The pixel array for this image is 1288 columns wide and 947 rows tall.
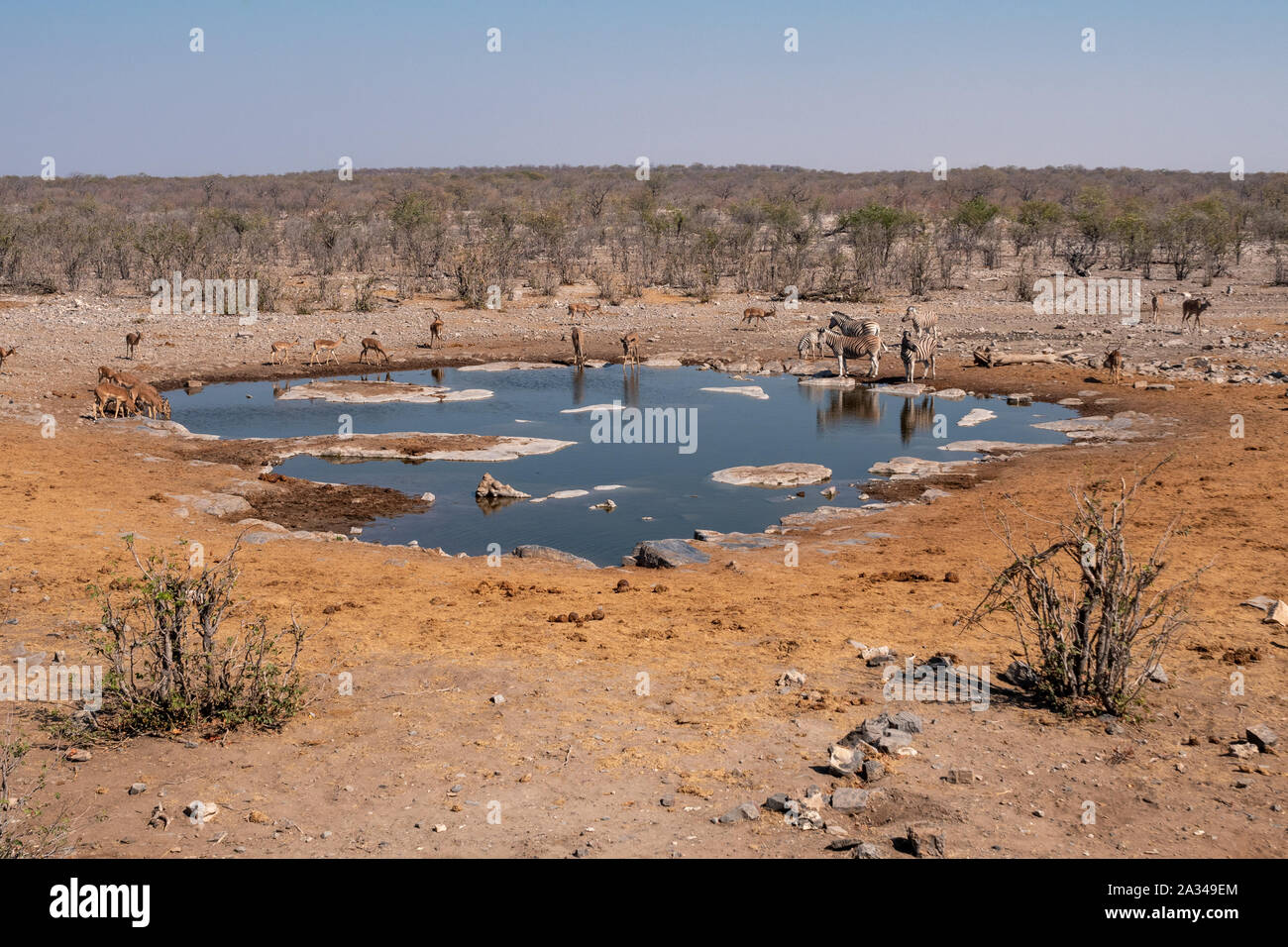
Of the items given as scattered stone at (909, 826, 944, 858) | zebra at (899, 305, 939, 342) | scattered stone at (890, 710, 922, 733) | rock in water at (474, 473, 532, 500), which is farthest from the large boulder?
scattered stone at (909, 826, 944, 858)

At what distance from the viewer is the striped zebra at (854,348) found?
2650cm

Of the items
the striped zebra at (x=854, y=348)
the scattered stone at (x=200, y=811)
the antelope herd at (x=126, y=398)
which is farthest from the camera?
the striped zebra at (x=854, y=348)

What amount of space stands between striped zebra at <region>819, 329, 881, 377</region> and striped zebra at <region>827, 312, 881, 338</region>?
15 centimetres

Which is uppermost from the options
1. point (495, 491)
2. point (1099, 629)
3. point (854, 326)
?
point (854, 326)

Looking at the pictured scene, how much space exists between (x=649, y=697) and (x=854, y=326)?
21071 millimetres

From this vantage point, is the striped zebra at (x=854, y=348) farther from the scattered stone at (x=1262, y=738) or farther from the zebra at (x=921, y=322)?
the scattered stone at (x=1262, y=738)

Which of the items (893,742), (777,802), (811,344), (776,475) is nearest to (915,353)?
(811,344)

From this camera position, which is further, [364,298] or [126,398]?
[364,298]

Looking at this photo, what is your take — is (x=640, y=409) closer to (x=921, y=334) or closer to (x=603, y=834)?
(x=921, y=334)

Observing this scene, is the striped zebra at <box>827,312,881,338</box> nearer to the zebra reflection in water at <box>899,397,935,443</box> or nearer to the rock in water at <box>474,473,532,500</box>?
the zebra reflection in water at <box>899,397,935,443</box>

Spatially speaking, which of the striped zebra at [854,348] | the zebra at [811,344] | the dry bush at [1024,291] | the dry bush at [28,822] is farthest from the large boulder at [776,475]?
the dry bush at [1024,291]

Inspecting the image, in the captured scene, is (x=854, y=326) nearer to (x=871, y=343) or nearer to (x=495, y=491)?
(x=871, y=343)

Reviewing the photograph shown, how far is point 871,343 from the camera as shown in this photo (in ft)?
87.1
